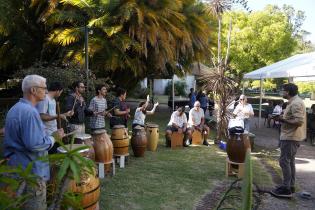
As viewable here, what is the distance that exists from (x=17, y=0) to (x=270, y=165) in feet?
35.6

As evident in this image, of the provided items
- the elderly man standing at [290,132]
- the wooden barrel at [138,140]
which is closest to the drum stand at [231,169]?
the elderly man standing at [290,132]

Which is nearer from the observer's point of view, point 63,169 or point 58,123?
point 63,169

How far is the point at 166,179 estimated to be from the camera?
664cm

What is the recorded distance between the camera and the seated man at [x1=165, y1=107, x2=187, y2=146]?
9.76m

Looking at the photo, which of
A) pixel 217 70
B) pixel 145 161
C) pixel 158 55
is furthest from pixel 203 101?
pixel 145 161

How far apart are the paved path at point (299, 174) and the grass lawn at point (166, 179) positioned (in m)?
0.73

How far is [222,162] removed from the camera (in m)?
8.26

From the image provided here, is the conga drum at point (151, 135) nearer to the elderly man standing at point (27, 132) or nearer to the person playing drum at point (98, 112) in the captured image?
the person playing drum at point (98, 112)

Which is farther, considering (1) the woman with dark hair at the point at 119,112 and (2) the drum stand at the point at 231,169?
(1) the woman with dark hair at the point at 119,112

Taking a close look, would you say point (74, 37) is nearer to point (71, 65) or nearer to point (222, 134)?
point (71, 65)

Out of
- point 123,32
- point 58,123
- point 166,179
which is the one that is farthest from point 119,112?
point 123,32

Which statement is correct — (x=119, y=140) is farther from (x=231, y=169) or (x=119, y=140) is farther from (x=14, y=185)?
(x=14, y=185)

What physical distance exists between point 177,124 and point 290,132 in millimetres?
4643

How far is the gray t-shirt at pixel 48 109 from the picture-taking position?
5082mm
